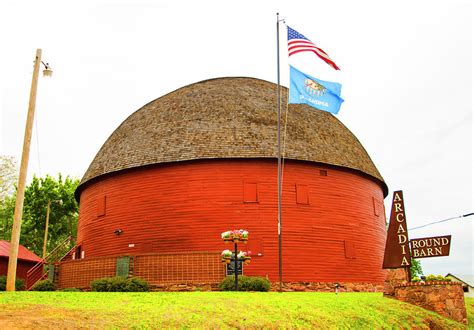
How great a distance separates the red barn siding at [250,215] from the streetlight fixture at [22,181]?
7196 mm

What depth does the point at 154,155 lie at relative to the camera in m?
21.7

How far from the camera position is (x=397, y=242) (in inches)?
560

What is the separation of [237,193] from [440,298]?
369 inches

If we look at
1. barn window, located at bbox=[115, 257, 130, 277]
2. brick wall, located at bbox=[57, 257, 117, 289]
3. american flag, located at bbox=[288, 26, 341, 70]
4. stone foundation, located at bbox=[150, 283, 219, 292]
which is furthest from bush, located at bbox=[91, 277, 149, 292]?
american flag, located at bbox=[288, 26, 341, 70]

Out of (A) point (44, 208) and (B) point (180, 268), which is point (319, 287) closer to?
(B) point (180, 268)

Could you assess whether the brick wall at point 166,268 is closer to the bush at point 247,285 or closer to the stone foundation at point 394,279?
the bush at point 247,285

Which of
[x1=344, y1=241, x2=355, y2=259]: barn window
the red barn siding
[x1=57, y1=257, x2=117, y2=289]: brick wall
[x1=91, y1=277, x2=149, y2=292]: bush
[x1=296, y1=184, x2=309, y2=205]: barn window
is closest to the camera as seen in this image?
[x1=91, y1=277, x2=149, y2=292]: bush

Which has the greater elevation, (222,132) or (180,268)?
(222,132)

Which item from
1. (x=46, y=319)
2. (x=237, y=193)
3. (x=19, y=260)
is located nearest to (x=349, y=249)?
(x=237, y=193)

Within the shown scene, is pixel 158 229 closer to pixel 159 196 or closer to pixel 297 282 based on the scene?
pixel 159 196

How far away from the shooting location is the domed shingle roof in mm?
21375

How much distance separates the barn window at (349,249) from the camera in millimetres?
21312

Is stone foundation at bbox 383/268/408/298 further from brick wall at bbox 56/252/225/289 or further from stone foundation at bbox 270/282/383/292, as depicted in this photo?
brick wall at bbox 56/252/225/289

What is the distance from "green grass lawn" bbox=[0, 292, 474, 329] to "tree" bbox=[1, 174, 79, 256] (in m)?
28.6
